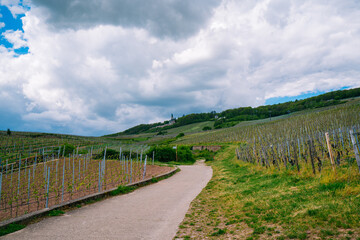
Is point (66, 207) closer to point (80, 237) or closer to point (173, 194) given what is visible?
point (80, 237)

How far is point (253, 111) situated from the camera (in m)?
130

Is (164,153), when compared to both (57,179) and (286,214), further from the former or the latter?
(286,214)

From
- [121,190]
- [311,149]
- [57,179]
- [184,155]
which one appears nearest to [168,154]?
[184,155]

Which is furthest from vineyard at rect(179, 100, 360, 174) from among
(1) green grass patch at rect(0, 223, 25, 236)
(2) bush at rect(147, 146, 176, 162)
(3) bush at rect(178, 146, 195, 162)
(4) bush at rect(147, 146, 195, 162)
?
(2) bush at rect(147, 146, 176, 162)

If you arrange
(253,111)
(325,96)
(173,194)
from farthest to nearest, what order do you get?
(253,111), (325,96), (173,194)

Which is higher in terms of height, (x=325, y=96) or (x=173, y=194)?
(x=325, y=96)

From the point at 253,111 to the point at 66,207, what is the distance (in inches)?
5194

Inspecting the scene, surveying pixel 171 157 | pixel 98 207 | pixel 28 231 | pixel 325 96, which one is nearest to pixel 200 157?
pixel 171 157

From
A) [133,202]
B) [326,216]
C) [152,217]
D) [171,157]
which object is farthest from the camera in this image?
[171,157]

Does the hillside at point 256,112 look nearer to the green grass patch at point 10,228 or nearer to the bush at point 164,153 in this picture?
the bush at point 164,153

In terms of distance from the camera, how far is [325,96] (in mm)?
106500

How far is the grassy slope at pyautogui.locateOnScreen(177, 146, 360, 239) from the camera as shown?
4.58 meters

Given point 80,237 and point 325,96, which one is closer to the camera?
point 80,237

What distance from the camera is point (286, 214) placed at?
5.74m
